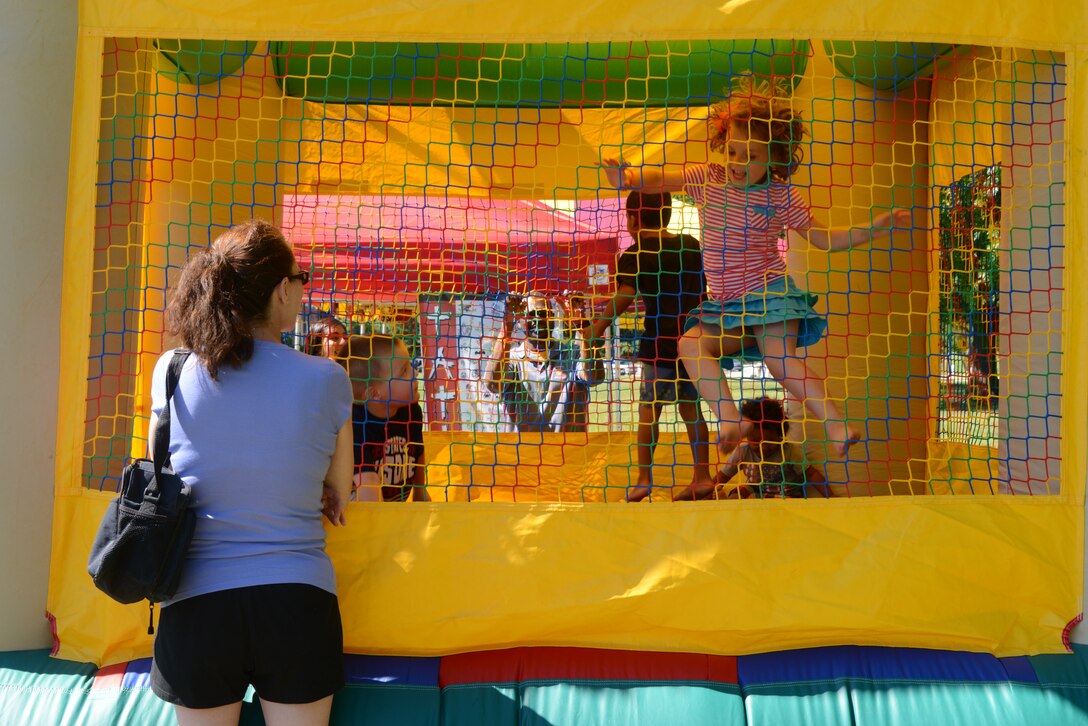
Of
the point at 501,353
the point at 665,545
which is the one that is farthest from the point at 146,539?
the point at 501,353

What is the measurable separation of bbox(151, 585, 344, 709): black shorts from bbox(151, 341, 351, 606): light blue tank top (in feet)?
0.09

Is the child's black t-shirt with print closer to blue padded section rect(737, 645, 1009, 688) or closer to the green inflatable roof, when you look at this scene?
the green inflatable roof

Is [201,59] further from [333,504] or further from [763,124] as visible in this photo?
[763,124]

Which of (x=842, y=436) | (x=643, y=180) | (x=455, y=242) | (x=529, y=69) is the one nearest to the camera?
(x=842, y=436)

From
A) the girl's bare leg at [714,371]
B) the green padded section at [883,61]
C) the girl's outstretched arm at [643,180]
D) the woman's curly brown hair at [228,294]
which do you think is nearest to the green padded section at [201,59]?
the woman's curly brown hair at [228,294]

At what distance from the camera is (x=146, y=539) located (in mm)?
1411

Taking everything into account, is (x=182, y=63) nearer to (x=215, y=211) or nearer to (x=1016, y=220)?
(x=215, y=211)

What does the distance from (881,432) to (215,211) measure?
6.97 ft

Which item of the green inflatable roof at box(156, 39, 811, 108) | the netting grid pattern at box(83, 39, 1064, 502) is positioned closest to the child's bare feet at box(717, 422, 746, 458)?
the netting grid pattern at box(83, 39, 1064, 502)

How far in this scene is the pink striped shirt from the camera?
2346 mm

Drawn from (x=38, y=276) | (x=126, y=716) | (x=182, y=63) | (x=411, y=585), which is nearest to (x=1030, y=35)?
(x=411, y=585)

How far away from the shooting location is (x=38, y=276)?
1881 millimetres

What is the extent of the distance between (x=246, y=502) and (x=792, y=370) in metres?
1.41

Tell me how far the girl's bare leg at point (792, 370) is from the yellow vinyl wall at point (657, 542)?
1.06ft
